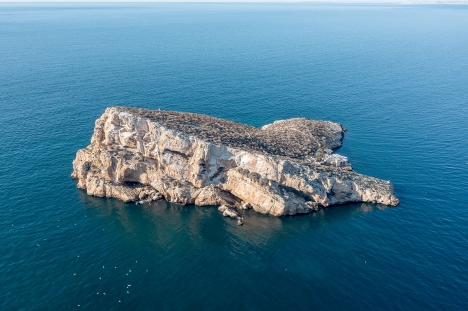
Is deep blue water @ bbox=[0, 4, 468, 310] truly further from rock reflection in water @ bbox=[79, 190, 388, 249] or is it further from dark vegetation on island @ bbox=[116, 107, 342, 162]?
dark vegetation on island @ bbox=[116, 107, 342, 162]

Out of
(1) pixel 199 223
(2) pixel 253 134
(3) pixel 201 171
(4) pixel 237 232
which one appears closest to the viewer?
(4) pixel 237 232

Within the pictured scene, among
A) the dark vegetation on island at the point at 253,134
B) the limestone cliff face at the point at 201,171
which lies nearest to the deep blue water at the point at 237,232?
the limestone cliff face at the point at 201,171

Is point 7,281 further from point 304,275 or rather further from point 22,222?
point 304,275

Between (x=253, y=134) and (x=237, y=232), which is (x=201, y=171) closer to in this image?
(x=237, y=232)

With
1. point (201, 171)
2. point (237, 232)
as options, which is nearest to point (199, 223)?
point (237, 232)

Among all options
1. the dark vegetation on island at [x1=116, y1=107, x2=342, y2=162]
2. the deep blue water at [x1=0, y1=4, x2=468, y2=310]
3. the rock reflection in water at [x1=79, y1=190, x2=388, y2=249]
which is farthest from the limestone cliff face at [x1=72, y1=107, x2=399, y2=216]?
the deep blue water at [x1=0, y1=4, x2=468, y2=310]

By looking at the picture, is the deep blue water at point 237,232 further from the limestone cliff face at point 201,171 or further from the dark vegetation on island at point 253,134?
the dark vegetation on island at point 253,134

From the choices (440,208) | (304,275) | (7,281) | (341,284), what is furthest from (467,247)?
(7,281)

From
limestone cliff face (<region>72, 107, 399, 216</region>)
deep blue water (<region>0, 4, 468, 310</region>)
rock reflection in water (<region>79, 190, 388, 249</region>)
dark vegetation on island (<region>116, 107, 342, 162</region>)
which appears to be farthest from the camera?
dark vegetation on island (<region>116, 107, 342, 162</region>)
